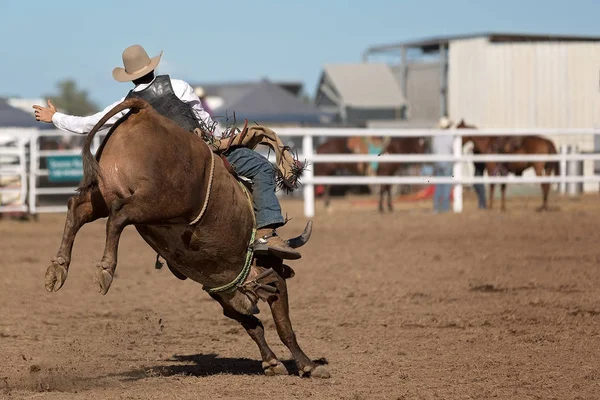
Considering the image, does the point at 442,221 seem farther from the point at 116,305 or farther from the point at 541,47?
the point at 541,47

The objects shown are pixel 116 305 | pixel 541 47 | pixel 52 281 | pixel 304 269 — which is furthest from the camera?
pixel 541 47

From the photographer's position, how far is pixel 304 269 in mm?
11016

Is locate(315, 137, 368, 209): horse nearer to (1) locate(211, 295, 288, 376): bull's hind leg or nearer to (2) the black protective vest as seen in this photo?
(1) locate(211, 295, 288, 376): bull's hind leg

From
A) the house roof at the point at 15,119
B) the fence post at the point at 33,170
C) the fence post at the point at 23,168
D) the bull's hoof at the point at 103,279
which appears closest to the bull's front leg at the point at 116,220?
the bull's hoof at the point at 103,279

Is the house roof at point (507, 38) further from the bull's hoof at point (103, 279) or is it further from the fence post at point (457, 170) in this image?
the bull's hoof at point (103, 279)

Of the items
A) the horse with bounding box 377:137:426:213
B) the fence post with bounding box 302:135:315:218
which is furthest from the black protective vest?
→ the horse with bounding box 377:137:426:213

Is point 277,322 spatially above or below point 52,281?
below

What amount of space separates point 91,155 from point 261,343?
5.83 feet

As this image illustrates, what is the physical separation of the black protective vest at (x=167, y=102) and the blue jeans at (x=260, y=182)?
32 centimetres

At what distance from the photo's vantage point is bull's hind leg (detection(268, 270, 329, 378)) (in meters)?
5.70

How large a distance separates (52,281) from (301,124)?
2618 centimetres

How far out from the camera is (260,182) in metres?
5.73

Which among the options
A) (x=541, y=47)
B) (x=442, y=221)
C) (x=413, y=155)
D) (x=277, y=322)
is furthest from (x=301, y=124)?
(x=277, y=322)

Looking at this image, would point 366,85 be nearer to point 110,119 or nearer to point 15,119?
point 15,119
